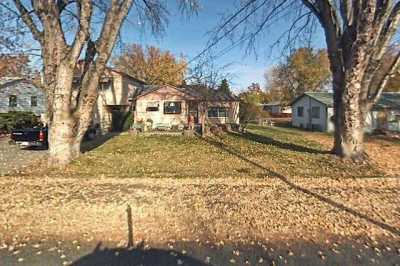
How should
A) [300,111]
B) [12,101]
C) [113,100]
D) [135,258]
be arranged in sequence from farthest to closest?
[12,101], [300,111], [113,100], [135,258]

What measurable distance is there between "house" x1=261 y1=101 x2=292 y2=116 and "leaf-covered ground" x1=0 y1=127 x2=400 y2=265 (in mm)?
58524

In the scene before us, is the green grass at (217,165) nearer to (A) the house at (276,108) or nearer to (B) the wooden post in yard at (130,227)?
(B) the wooden post in yard at (130,227)

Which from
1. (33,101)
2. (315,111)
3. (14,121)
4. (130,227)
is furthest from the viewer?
(33,101)

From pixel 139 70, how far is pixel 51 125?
4431 cm

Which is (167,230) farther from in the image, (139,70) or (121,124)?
(139,70)

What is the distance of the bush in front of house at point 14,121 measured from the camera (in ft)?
80.7

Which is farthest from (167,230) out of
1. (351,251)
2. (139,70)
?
(139,70)

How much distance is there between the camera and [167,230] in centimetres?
495

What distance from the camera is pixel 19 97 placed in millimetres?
36312

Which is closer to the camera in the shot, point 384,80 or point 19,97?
point 384,80

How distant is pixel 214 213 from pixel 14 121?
84.4 ft

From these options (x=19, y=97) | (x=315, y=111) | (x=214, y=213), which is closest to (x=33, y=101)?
(x=19, y=97)

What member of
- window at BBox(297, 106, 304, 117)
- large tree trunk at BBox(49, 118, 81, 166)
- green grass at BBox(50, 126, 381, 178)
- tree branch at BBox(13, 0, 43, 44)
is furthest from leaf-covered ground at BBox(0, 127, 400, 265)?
window at BBox(297, 106, 304, 117)

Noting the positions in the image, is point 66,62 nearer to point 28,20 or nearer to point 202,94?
point 28,20
